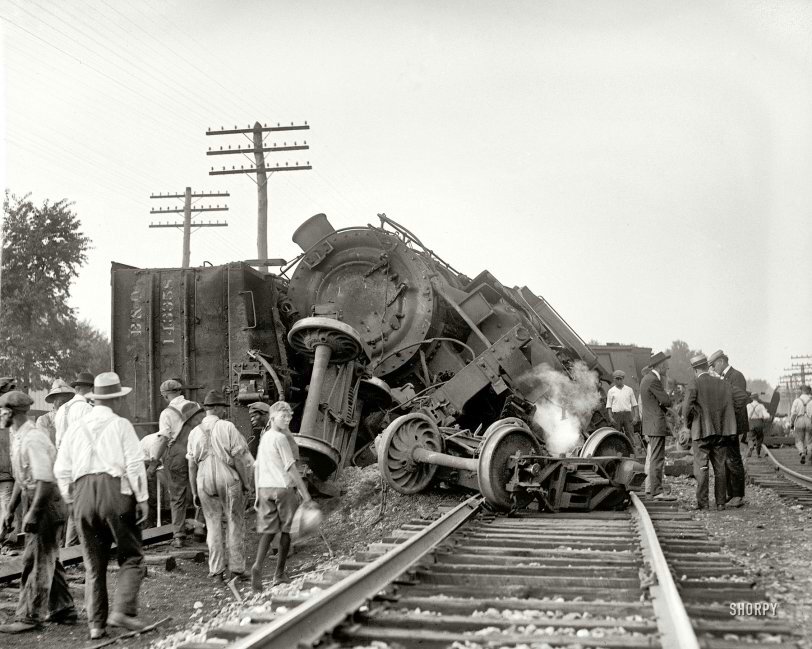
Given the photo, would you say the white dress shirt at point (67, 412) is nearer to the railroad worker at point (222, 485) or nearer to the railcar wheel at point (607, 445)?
the railroad worker at point (222, 485)

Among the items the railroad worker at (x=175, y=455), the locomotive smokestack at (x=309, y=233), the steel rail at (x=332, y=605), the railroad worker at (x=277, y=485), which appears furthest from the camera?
the locomotive smokestack at (x=309, y=233)

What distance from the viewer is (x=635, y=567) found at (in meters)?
5.39

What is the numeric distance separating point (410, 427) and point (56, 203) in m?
30.1

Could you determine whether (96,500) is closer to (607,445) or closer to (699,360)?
(607,445)

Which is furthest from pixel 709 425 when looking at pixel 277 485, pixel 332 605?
pixel 332 605

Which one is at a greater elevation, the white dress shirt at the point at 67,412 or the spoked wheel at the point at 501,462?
the white dress shirt at the point at 67,412

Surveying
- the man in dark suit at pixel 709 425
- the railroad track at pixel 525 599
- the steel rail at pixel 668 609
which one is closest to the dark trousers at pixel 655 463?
the man in dark suit at pixel 709 425

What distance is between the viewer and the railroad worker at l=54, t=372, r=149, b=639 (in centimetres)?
546

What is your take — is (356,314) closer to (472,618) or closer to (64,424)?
(64,424)

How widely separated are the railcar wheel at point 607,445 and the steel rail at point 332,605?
11.7 feet

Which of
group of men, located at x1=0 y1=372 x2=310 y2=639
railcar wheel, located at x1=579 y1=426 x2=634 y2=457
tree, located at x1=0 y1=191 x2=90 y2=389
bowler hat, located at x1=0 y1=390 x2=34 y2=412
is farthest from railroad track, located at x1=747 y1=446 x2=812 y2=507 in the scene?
tree, located at x1=0 y1=191 x2=90 y2=389

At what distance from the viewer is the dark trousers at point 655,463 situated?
1059 cm

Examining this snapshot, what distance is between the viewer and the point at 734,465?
32.2 feet

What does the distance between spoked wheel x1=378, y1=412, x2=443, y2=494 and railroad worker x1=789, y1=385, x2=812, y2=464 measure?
11.2m
